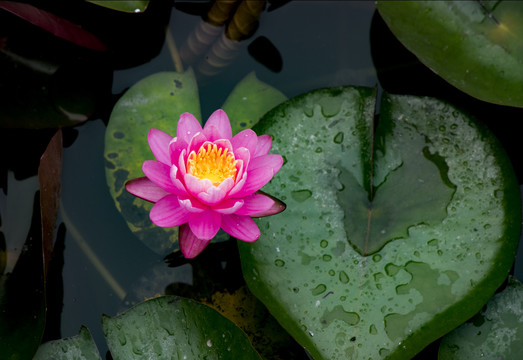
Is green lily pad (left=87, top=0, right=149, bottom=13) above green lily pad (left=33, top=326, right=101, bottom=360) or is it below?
above

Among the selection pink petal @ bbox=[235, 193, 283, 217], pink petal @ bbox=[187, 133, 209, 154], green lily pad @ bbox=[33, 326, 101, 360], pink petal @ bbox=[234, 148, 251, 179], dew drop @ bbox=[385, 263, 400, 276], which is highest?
pink petal @ bbox=[234, 148, 251, 179]

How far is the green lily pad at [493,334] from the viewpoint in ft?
6.59

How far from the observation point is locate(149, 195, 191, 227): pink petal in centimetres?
172

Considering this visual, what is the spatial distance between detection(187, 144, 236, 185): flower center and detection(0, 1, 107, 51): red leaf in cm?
112

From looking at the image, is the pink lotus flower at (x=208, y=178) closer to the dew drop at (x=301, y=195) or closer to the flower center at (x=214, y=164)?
the flower center at (x=214, y=164)

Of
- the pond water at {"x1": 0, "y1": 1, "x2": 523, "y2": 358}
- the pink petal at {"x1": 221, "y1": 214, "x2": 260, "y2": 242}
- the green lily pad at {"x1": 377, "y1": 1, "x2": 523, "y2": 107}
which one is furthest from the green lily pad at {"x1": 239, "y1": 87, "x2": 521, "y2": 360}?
the pond water at {"x1": 0, "y1": 1, "x2": 523, "y2": 358}

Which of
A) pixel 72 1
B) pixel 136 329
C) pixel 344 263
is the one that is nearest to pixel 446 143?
pixel 344 263

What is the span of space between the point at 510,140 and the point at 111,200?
2.20m

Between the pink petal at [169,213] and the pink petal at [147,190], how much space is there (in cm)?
5

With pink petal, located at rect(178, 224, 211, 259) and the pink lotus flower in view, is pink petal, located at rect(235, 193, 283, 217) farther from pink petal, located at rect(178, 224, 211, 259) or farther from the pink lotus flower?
pink petal, located at rect(178, 224, 211, 259)

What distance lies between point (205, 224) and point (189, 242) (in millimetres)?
140

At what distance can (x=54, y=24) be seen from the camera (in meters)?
2.29

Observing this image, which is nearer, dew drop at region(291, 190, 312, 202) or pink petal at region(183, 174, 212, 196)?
pink petal at region(183, 174, 212, 196)

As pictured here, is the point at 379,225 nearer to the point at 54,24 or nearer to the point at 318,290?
the point at 318,290
